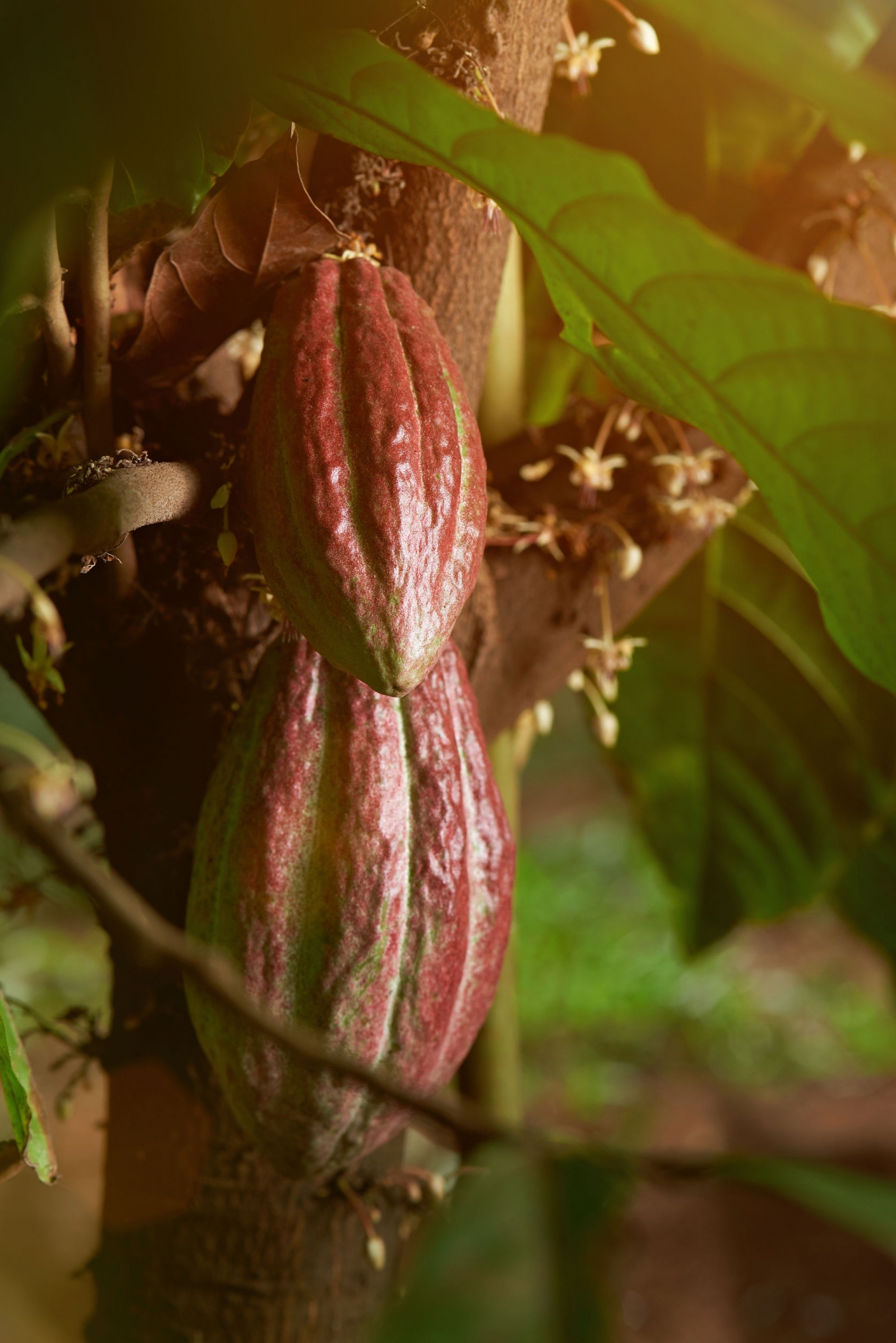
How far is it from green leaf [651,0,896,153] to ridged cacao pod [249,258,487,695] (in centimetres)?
15

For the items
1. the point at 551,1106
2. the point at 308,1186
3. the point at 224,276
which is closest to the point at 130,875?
the point at 308,1186

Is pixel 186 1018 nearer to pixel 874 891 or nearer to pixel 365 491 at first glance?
pixel 365 491

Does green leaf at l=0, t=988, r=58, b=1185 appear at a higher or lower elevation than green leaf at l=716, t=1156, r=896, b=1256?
lower

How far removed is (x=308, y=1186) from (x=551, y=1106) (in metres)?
2.31

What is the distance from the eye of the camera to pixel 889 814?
2.95 ft

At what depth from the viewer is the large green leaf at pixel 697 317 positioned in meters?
0.31

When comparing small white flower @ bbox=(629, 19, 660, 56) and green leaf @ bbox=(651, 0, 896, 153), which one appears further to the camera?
small white flower @ bbox=(629, 19, 660, 56)

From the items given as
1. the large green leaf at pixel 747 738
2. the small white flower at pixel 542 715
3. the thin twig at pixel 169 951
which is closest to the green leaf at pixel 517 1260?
the thin twig at pixel 169 951

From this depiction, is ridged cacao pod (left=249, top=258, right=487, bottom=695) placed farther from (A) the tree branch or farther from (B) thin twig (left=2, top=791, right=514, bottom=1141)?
(B) thin twig (left=2, top=791, right=514, bottom=1141)

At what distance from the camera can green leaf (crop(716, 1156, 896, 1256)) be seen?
230mm

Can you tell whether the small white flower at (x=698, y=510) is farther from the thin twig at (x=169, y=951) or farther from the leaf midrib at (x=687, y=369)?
the thin twig at (x=169, y=951)

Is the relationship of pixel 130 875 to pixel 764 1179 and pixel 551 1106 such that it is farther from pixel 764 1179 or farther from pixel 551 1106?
pixel 551 1106

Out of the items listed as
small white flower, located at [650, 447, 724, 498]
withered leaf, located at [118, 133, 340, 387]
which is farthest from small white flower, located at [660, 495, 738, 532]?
withered leaf, located at [118, 133, 340, 387]

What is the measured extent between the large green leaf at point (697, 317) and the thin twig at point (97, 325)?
0.08 metres
